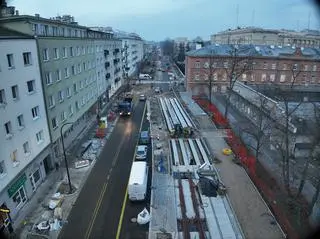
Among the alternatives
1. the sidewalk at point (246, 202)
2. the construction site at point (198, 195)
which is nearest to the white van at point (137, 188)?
the construction site at point (198, 195)

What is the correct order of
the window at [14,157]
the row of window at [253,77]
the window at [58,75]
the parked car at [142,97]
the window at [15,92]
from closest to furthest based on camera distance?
1. the window at [14,157]
2. the window at [15,92]
3. the window at [58,75]
4. the parked car at [142,97]
5. the row of window at [253,77]

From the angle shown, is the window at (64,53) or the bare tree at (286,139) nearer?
the bare tree at (286,139)

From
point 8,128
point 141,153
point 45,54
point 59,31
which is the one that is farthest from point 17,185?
point 59,31

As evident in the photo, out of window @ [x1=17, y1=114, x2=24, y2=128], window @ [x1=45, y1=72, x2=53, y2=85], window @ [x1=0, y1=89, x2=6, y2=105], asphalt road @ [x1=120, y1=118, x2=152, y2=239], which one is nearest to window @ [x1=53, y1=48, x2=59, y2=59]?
window @ [x1=45, y1=72, x2=53, y2=85]

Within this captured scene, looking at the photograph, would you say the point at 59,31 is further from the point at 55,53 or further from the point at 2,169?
the point at 2,169

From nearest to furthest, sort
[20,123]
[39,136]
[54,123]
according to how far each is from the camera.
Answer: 1. [20,123]
2. [39,136]
3. [54,123]

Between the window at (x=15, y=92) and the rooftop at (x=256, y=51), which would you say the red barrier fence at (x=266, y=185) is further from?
the rooftop at (x=256, y=51)
